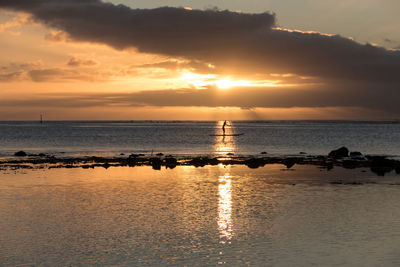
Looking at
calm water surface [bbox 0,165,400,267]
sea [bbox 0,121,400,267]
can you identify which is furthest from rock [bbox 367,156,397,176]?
calm water surface [bbox 0,165,400,267]

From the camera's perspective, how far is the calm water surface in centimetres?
1689

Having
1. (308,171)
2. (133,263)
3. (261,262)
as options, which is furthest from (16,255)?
(308,171)

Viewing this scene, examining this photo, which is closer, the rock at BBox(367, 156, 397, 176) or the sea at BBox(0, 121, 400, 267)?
the sea at BBox(0, 121, 400, 267)

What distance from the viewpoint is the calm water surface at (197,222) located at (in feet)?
55.4

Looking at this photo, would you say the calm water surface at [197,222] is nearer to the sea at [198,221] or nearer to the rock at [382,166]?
the sea at [198,221]

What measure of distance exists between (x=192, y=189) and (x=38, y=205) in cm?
1110

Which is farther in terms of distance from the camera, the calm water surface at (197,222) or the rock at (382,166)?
the rock at (382,166)

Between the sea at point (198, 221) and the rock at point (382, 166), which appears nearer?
the sea at point (198, 221)

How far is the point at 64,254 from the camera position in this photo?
17.2m

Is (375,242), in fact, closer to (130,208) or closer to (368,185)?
(130,208)

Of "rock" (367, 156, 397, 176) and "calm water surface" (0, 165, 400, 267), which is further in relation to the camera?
"rock" (367, 156, 397, 176)

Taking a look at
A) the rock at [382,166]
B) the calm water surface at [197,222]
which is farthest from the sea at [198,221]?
the rock at [382,166]

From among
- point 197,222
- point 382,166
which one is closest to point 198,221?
point 197,222

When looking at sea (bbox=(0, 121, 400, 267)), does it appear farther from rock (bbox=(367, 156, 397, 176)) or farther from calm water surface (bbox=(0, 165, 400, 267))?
rock (bbox=(367, 156, 397, 176))
